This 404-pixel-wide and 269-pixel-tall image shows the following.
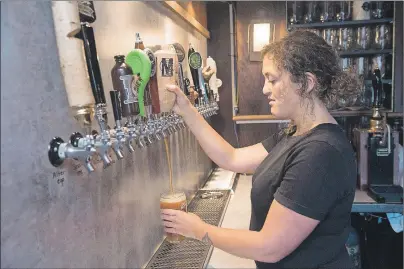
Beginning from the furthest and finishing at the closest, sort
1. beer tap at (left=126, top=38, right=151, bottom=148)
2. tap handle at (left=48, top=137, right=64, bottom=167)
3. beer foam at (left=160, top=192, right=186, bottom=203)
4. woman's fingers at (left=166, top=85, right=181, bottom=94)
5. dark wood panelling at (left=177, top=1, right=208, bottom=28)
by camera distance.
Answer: dark wood panelling at (left=177, top=1, right=208, bottom=28) → woman's fingers at (left=166, top=85, right=181, bottom=94) → beer foam at (left=160, top=192, right=186, bottom=203) → beer tap at (left=126, top=38, right=151, bottom=148) → tap handle at (left=48, top=137, right=64, bottom=167)

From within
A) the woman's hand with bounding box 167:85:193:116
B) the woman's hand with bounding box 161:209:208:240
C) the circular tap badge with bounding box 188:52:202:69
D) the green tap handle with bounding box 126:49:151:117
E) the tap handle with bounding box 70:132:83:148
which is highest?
the circular tap badge with bounding box 188:52:202:69

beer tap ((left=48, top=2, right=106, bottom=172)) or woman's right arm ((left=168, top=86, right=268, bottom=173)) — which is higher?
beer tap ((left=48, top=2, right=106, bottom=172))

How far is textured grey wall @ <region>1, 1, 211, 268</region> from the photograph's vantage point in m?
0.76

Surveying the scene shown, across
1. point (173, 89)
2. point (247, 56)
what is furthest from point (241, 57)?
point (173, 89)

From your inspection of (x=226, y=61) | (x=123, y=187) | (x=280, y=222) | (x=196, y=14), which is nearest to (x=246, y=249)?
(x=280, y=222)

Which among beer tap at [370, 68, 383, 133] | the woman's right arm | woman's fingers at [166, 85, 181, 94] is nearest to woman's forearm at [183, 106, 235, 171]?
the woman's right arm

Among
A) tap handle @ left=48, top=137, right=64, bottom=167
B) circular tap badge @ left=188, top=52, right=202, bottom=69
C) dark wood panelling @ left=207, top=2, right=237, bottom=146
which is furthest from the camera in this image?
dark wood panelling @ left=207, top=2, right=237, bottom=146

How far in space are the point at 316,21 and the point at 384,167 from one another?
1.44m

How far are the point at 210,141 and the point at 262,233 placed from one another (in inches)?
24.1

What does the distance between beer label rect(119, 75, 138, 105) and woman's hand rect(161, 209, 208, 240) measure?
0.36 metres

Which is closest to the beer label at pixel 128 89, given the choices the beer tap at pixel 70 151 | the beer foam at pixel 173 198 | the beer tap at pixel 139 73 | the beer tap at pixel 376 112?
the beer tap at pixel 139 73

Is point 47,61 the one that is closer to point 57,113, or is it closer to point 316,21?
point 57,113

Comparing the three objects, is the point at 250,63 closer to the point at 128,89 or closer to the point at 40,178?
the point at 128,89

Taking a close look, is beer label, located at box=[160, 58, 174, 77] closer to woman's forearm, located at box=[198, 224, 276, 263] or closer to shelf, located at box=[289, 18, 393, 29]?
woman's forearm, located at box=[198, 224, 276, 263]
